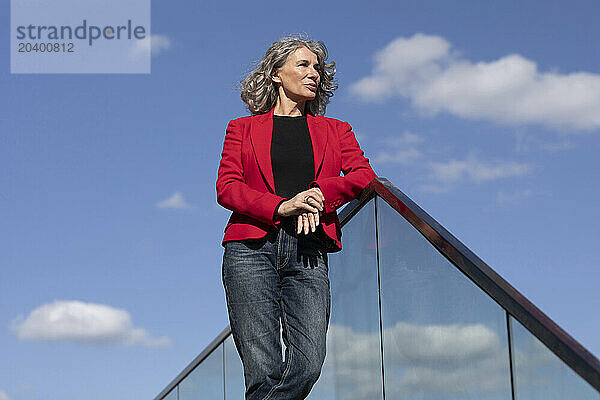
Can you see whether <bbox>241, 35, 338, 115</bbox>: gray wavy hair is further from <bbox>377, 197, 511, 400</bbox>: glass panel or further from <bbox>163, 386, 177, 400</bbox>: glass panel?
<bbox>163, 386, 177, 400</bbox>: glass panel

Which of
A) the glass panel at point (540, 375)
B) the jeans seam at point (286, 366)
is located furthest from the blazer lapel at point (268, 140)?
the glass panel at point (540, 375)

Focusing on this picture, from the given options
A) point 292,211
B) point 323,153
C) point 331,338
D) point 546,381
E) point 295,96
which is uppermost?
point 295,96

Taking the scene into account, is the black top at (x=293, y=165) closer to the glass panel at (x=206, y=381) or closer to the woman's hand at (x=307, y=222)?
the woman's hand at (x=307, y=222)

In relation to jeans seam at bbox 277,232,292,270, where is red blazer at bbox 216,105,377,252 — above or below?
above

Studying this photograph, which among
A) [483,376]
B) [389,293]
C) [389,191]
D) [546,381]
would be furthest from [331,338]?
[546,381]

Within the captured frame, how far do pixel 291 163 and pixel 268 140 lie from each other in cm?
11

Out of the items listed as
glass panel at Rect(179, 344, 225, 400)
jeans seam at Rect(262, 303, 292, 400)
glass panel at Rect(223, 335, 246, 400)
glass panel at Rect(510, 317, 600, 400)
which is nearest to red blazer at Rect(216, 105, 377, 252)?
jeans seam at Rect(262, 303, 292, 400)

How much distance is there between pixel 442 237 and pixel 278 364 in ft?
2.13

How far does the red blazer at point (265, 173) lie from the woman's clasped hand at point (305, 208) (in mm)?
37

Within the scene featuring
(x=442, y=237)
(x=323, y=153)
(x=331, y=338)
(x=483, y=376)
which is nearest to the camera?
(x=483, y=376)

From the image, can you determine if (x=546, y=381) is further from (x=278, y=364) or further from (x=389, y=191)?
(x=389, y=191)

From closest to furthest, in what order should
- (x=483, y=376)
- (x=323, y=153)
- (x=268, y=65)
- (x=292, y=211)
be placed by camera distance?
(x=483, y=376) → (x=292, y=211) → (x=323, y=153) → (x=268, y=65)

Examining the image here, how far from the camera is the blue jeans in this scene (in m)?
2.47

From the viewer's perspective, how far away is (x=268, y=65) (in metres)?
2.87
